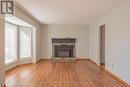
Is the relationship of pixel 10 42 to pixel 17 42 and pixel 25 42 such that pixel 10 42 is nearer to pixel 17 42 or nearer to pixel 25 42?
pixel 17 42

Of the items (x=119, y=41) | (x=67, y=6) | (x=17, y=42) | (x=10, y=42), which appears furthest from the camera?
(x=17, y=42)

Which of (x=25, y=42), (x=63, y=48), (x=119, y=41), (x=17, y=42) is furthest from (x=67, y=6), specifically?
(x=63, y=48)

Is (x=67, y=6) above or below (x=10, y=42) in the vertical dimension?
above

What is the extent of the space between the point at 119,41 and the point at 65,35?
6.04 metres

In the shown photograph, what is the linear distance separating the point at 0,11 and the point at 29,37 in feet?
18.1

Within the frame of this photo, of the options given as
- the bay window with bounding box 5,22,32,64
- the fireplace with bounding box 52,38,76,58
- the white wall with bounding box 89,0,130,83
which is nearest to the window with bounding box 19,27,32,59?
the bay window with bounding box 5,22,32,64

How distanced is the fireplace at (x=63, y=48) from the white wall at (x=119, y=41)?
4481 millimetres

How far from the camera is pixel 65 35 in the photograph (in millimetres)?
10859

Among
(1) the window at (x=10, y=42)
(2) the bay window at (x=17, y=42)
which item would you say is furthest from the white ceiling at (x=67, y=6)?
(2) the bay window at (x=17, y=42)

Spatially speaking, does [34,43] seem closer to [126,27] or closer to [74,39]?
[74,39]

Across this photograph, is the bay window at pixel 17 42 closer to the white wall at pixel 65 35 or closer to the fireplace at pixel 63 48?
the white wall at pixel 65 35

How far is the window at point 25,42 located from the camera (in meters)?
8.54

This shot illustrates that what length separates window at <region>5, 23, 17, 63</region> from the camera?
7.02 m

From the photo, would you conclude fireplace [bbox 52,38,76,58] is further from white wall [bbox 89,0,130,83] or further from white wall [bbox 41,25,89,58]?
white wall [bbox 89,0,130,83]
